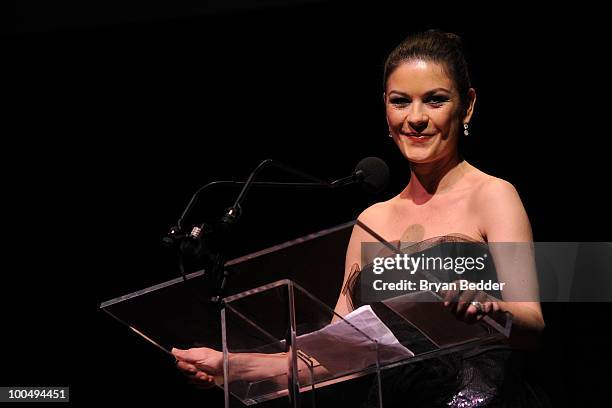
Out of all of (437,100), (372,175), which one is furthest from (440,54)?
(372,175)

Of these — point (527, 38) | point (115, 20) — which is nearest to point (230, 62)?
point (115, 20)

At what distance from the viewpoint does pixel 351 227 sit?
159cm

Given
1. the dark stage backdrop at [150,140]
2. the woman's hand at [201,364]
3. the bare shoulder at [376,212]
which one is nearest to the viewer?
the woman's hand at [201,364]

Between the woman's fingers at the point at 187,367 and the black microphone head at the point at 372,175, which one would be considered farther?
the black microphone head at the point at 372,175

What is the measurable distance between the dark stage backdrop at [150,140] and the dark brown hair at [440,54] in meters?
0.69

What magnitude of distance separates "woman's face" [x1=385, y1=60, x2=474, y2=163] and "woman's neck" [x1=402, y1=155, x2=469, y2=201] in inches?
1.3

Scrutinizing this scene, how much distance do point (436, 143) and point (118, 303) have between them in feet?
3.27

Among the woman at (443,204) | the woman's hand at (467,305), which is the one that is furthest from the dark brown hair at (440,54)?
the woman's hand at (467,305)

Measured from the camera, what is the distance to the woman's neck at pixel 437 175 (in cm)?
250

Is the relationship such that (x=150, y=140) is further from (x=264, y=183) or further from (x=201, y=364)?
(x=201, y=364)

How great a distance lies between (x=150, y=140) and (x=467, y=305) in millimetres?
2359

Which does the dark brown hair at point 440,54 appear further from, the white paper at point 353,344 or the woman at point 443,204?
the white paper at point 353,344

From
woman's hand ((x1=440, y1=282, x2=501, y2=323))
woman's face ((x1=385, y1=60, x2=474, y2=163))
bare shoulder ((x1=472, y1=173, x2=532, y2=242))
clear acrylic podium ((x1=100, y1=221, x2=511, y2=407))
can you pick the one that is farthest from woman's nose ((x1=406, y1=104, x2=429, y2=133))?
woman's hand ((x1=440, y1=282, x2=501, y2=323))

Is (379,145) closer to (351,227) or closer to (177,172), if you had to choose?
(177,172)
